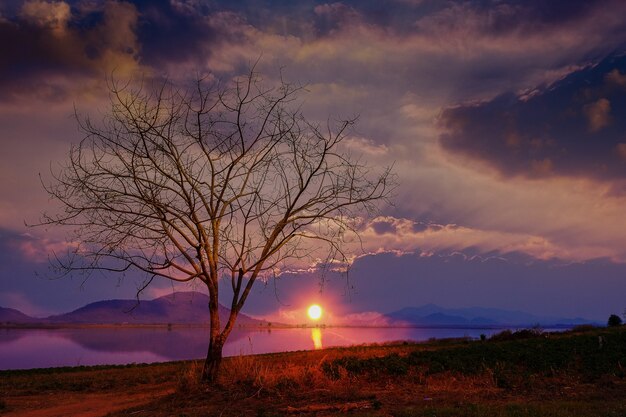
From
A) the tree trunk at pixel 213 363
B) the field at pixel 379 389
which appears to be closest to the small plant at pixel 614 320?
the field at pixel 379 389

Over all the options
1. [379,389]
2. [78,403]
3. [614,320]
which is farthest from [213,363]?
[614,320]

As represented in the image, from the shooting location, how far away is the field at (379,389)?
12664 mm

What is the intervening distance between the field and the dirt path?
0.12ft

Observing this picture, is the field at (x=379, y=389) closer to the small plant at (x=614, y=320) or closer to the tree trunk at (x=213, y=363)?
the tree trunk at (x=213, y=363)

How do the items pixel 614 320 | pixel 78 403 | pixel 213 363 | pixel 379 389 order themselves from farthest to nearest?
pixel 614 320 → pixel 78 403 → pixel 213 363 → pixel 379 389

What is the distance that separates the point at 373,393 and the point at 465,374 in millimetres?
4900

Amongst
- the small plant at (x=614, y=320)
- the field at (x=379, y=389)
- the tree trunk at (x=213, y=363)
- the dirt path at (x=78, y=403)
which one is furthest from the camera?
the small plant at (x=614, y=320)

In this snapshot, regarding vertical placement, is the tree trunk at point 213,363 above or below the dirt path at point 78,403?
above

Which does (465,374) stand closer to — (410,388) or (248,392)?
(410,388)

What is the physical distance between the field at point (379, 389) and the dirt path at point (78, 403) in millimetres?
36

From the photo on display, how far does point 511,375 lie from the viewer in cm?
1730

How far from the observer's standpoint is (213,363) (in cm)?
1656

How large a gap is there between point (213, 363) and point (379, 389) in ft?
17.4

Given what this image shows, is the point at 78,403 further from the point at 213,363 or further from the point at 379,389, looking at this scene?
the point at 379,389
